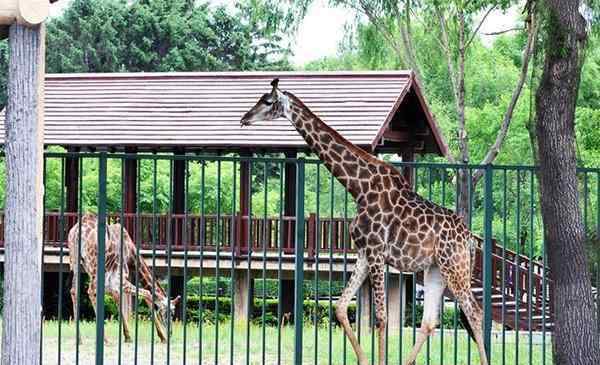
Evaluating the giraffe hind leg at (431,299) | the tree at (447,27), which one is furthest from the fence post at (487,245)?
the tree at (447,27)

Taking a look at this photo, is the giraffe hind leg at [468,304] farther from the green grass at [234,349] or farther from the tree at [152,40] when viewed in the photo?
the tree at [152,40]

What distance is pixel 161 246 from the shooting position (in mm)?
24172

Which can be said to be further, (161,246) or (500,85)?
(500,85)

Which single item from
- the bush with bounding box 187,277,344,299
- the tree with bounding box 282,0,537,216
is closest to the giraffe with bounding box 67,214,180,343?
the tree with bounding box 282,0,537,216

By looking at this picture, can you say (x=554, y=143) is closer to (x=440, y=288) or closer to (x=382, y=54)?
(x=440, y=288)

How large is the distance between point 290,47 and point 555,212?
130 feet

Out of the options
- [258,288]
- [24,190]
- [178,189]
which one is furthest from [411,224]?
[258,288]

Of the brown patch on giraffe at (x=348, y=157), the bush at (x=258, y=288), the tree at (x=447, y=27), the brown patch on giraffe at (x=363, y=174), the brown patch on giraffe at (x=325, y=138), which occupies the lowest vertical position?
the bush at (x=258, y=288)

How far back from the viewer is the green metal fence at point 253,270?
10969 millimetres

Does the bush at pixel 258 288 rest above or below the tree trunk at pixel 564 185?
below

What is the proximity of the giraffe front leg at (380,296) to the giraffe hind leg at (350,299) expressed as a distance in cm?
13

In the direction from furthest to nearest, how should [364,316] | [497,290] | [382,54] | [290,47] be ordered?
[290,47] < [382,54] < [364,316] < [497,290]

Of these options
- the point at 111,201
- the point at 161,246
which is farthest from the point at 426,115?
the point at 111,201

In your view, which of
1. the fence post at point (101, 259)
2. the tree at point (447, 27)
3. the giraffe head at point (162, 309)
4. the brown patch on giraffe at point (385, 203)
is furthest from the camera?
the tree at point (447, 27)
